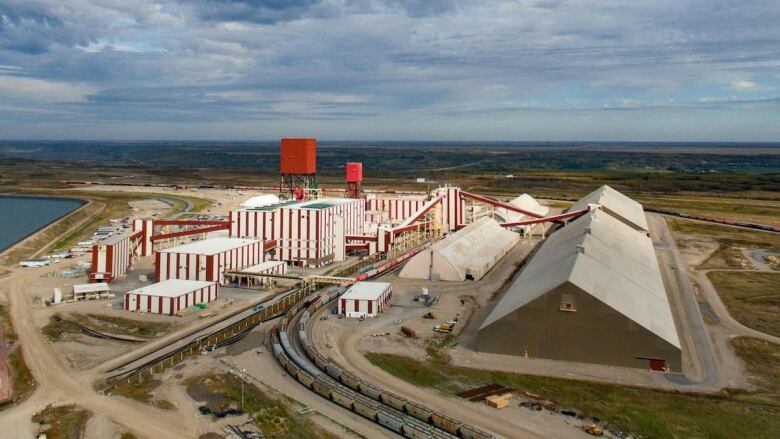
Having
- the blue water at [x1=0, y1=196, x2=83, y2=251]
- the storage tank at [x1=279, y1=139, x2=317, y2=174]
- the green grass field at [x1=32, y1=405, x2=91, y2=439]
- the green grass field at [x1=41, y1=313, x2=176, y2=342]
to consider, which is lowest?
the blue water at [x1=0, y1=196, x2=83, y2=251]

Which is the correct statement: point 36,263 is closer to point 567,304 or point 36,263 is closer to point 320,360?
point 320,360

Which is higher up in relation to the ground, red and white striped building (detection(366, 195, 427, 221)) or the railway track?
red and white striped building (detection(366, 195, 427, 221))

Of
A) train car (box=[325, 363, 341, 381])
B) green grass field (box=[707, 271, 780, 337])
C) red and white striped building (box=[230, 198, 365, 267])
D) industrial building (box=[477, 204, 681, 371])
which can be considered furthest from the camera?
red and white striped building (box=[230, 198, 365, 267])

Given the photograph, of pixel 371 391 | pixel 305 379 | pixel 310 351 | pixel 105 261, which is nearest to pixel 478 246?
pixel 310 351

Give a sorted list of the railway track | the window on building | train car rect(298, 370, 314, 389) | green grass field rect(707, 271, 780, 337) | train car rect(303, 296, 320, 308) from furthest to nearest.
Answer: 1. train car rect(303, 296, 320, 308)
2. green grass field rect(707, 271, 780, 337)
3. the window on building
4. the railway track
5. train car rect(298, 370, 314, 389)

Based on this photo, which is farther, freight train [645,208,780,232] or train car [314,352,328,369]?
freight train [645,208,780,232]

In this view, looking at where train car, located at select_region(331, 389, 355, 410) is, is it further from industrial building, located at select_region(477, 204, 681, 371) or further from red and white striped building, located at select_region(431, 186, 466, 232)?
red and white striped building, located at select_region(431, 186, 466, 232)

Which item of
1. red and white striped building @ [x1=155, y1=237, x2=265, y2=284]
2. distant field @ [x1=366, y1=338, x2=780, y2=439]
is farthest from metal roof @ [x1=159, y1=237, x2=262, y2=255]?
distant field @ [x1=366, y1=338, x2=780, y2=439]

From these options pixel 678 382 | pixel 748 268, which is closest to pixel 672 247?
pixel 748 268
